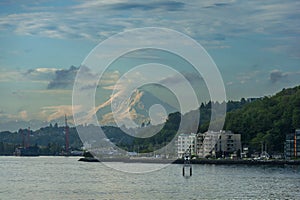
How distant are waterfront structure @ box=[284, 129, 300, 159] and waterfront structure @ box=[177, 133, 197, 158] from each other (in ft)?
69.0

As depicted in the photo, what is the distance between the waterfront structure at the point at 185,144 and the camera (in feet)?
470

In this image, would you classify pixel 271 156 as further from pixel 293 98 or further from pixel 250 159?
pixel 293 98

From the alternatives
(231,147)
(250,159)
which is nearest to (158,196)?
(250,159)

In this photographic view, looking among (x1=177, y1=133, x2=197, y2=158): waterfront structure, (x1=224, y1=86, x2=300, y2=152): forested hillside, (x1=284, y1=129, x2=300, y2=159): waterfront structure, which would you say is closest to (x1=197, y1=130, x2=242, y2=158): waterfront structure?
(x1=224, y1=86, x2=300, y2=152): forested hillside

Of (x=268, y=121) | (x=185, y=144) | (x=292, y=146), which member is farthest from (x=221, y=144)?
(x=292, y=146)

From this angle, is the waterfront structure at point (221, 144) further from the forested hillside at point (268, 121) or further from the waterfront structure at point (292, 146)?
the waterfront structure at point (292, 146)

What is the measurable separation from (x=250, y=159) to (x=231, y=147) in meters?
11.7

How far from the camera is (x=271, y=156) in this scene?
128 metres

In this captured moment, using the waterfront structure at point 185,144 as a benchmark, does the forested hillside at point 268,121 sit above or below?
above

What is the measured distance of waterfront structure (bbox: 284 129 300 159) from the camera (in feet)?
403

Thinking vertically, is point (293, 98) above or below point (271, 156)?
above

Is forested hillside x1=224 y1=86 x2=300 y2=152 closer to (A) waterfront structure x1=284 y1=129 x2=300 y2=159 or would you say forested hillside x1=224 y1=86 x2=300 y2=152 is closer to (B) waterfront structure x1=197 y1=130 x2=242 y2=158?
(B) waterfront structure x1=197 y1=130 x2=242 y2=158

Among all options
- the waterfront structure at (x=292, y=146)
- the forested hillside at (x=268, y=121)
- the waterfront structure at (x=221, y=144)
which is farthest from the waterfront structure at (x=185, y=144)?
the waterfront structure at (x=292, y=146)

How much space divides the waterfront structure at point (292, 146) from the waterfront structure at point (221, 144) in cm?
1137
